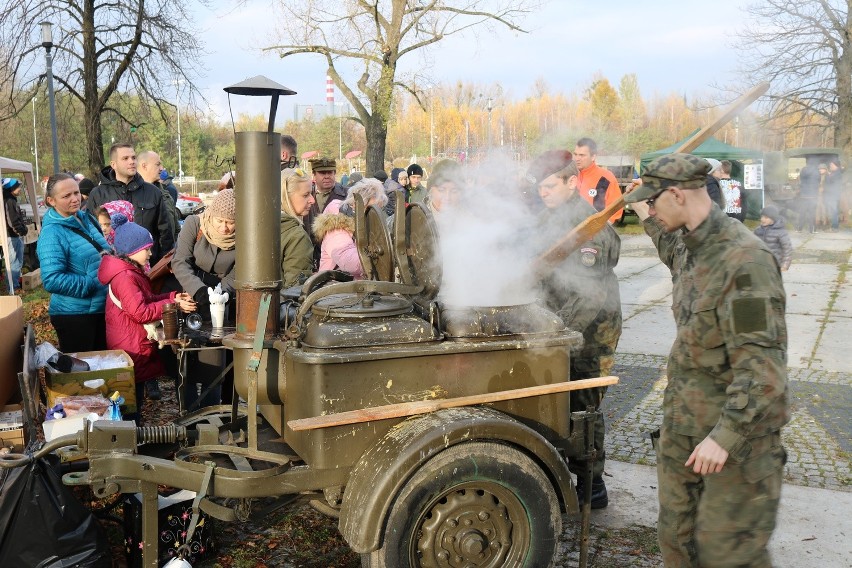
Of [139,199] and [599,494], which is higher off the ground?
[139,199]

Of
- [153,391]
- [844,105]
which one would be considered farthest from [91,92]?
[844,105]

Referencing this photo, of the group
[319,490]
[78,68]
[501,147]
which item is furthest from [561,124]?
[78,68]

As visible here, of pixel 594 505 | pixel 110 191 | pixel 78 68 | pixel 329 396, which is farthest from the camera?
pixel 78 68

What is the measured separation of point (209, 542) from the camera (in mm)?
3867

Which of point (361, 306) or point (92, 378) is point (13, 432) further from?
point (361, 306)

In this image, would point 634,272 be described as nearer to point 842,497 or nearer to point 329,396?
point 842,497

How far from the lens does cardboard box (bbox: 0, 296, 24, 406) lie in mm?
4731

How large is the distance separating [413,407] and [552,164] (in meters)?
1.94

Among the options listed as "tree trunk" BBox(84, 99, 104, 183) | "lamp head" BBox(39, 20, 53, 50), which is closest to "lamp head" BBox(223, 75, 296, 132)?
"tree trunk" BBox(84, 99, 104, 183)

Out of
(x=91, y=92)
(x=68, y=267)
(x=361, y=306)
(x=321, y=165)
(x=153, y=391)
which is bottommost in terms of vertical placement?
(x=153, y=391)

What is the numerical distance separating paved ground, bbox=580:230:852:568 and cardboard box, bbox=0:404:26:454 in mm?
2950

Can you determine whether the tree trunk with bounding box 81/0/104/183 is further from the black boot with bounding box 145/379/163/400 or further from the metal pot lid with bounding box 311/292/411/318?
the metal pot lid with bounding box 311/292/411/318

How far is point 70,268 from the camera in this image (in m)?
5.52

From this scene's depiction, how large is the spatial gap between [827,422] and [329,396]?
4432 millimetres
